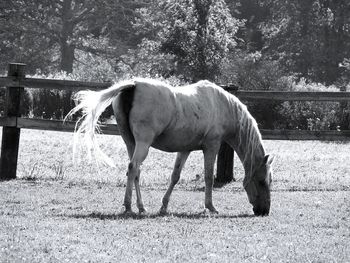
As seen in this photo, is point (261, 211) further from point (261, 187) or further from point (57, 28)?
point (57, 28)

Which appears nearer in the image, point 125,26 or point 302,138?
point 302,138

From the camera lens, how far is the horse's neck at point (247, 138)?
10258mm

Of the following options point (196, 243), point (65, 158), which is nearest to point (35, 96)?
point (65, 158)

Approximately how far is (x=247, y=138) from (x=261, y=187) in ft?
2.28

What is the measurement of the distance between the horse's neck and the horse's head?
108mm

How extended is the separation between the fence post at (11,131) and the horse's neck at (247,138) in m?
3.90

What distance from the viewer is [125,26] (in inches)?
2162

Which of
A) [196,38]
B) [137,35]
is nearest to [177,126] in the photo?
[196,38]

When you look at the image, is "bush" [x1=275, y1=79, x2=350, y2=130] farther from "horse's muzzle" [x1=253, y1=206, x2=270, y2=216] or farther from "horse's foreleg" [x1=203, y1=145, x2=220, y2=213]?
"horse's muzzle" [x1=253, y1=206, x2=270, y2=216]

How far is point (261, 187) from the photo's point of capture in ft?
33.1

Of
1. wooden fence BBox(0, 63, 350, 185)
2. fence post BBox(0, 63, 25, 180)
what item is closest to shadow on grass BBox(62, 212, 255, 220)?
wooden fence BBox(0, 63, 350, 185)

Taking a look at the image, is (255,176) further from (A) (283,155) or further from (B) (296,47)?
(B) (296,47)

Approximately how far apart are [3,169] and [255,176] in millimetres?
4368

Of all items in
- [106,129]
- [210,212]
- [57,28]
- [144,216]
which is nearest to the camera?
[144,216]
